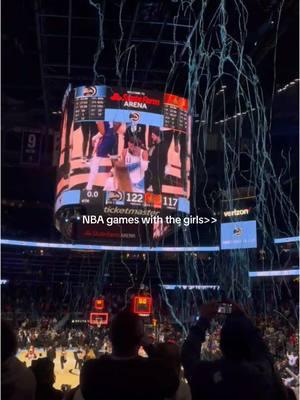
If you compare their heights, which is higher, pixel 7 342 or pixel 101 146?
pixel 101 146

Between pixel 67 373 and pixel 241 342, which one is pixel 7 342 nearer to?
pixel 241 342

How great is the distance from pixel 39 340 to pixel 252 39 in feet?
30.1

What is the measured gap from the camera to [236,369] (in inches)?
62.9

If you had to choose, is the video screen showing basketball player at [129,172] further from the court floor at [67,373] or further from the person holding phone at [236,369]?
the person holding phone at [236,369]

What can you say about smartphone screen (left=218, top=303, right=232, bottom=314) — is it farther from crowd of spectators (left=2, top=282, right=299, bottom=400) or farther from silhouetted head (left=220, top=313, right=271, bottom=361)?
silhouetted head (left=220, top=313, right=271, bottom=361)

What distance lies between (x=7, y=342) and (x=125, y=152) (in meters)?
6.09

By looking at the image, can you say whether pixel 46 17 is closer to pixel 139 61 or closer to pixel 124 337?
pixel 139 61

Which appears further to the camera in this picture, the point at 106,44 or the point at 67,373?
the point at 67,373

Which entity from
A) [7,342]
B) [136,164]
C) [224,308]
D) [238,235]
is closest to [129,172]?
[136,164]

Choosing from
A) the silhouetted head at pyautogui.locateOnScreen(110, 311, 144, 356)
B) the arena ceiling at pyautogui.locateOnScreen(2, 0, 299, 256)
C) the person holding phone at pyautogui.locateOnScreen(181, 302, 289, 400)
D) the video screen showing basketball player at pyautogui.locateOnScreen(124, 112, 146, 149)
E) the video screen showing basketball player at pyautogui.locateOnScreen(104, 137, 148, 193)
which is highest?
the arena ceiling at pyautogui.locateOnScreen(2, 0, 299, 256)

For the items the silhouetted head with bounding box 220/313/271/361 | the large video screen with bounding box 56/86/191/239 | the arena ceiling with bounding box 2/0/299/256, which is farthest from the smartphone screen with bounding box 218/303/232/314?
the arena ceiling with bounding box 2/0/299/256

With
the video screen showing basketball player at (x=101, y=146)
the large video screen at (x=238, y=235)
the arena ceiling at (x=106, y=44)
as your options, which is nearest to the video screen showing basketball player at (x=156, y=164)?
the video screen showing basketball player at (x=101, y=146)

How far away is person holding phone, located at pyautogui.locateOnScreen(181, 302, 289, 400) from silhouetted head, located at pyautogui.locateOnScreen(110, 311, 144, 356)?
20 centimetres

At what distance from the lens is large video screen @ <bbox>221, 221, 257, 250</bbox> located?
16953 mm
